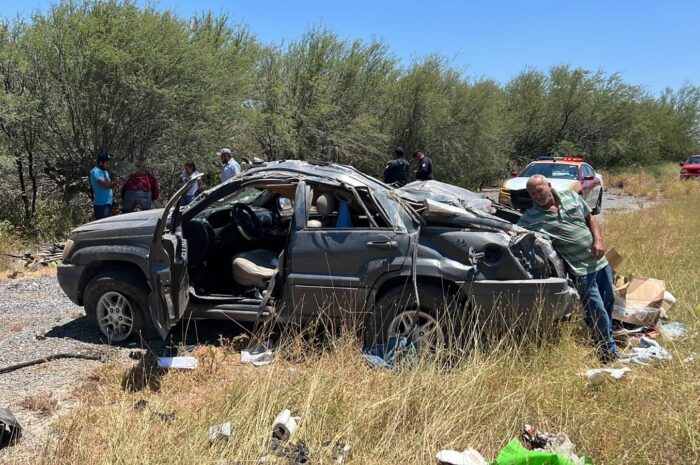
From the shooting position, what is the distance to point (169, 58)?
1301 cm

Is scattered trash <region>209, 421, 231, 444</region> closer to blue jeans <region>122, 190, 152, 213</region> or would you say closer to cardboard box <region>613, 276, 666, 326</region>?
cardboard box <region>613, 276, 666, 326</region>

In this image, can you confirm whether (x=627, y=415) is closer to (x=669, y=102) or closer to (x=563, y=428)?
(x=563, y=428)

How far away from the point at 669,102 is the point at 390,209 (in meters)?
52.6

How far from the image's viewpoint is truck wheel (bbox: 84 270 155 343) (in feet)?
17.1

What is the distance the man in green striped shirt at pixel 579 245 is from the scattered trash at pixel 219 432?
3002 millimetres

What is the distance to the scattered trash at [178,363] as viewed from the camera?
4.57m

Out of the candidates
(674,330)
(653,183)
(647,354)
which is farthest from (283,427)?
(653,183)

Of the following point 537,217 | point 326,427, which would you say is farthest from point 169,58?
point 326,427

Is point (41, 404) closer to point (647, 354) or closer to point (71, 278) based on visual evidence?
point (71, 278)

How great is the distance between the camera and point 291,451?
3.18m

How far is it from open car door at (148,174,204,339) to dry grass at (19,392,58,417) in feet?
A: 2.91

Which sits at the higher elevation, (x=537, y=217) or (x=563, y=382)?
(x=537, y=217)

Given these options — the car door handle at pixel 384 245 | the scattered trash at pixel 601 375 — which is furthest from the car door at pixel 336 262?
the scattered trash at pixel 601 375

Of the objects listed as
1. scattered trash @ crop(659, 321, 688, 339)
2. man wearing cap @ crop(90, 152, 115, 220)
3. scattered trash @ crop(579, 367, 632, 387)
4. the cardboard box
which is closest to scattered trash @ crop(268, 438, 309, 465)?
scattered trash @ crop(579, 367, 632, 387)
